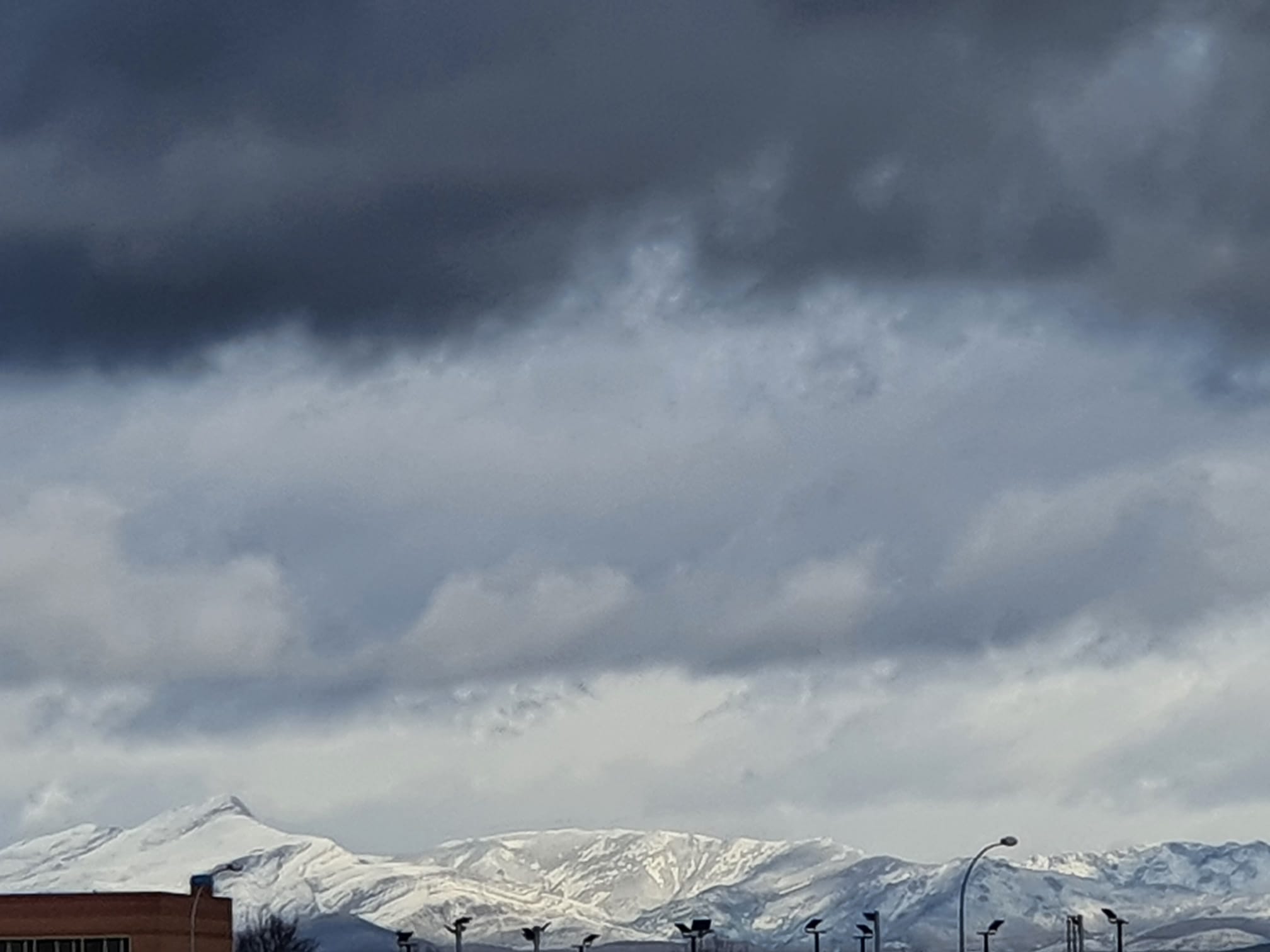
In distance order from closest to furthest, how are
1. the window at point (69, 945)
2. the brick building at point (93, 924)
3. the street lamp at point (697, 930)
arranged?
the window at point (69, 945) → the brick building at point (93, 924) → the street lamp at point (697, 930)

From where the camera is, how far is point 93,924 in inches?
6088

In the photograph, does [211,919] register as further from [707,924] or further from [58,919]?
[707,924]

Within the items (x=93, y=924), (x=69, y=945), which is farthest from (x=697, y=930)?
(x=69, y=945)

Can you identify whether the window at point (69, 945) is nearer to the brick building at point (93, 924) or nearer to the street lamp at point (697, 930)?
the brick building at point (93, 924)

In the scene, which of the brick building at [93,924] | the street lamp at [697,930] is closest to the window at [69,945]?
the brick building at [93,924]

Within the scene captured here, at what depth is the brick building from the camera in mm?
153250

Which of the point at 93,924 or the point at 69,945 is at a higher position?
the point at 93,924

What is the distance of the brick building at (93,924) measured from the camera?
15325 cm

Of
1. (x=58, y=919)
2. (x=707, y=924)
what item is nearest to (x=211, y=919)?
(x=58, y=919)

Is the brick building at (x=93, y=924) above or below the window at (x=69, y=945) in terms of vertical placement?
above

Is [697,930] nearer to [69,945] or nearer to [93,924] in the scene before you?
[93,924]

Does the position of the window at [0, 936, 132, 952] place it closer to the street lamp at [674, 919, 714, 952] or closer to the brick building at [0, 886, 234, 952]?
the brick building at [0, 886, 234, 952]

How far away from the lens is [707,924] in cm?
17462

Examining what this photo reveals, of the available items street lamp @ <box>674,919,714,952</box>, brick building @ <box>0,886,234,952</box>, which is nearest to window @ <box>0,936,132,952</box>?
brick building @ <box>0,886,234,952</box>
